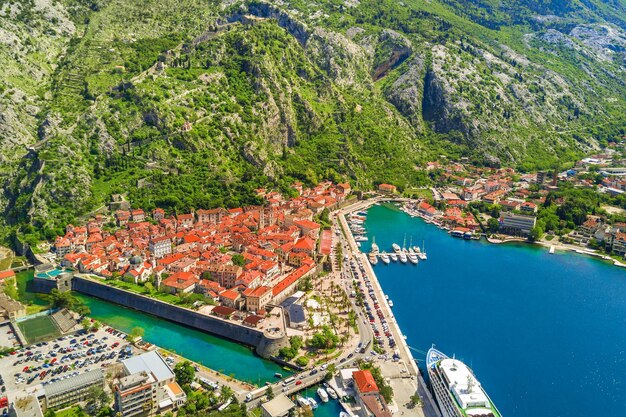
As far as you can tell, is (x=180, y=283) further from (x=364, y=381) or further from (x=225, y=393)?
(x=364, y=381)

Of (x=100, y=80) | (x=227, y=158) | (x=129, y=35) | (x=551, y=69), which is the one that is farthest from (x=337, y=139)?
(x=551, y=69)

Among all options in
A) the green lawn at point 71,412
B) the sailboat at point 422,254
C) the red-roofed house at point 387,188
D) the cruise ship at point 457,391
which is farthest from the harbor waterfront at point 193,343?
the red-roofed house at point 387,188

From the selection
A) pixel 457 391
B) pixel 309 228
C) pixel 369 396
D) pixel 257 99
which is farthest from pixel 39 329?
pixel 257 99

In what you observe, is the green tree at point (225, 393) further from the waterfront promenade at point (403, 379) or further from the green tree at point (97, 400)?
the waterfront promenade at point (403, 379)

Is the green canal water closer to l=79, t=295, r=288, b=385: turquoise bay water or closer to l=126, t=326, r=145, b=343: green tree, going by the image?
l=79, t=295, r=288, b=385: turquoise bay water

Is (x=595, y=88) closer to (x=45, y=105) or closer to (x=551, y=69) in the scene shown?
(x=551, y=69)

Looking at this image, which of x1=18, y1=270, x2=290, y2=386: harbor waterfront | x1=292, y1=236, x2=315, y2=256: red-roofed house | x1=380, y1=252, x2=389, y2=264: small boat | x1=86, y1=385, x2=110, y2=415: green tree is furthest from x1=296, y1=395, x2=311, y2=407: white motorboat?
x1=380, y1=252, x2=389, y2=264: small boat
